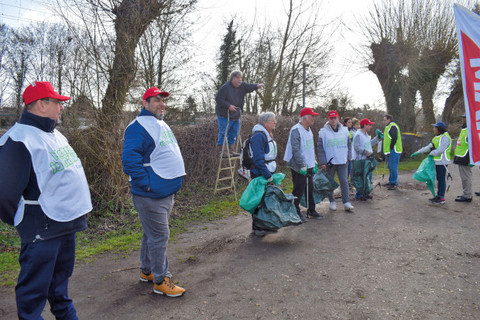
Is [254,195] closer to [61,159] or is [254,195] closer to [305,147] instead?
[305,147]

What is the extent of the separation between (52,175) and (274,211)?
3059 millimetres

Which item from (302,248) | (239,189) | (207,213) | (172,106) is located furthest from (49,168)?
(172,106)

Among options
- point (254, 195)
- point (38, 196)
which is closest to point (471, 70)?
point (254, 195)

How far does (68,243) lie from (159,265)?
963mm

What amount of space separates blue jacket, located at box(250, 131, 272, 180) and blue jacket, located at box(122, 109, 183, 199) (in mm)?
1799

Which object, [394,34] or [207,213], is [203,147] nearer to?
[207,213]

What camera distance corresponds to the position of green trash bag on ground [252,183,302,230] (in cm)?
477

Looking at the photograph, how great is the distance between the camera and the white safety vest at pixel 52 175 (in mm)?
2340

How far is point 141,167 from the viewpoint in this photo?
3143 mm

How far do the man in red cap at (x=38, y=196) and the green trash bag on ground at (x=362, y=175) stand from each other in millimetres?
6448

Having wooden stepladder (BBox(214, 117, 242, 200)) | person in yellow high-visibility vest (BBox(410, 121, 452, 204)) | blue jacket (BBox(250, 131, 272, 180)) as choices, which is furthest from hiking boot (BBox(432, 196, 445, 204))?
blue jacket (BBox(250, 131, 272, 180))

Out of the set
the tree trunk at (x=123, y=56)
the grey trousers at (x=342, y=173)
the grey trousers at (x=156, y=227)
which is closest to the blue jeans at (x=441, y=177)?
the grey trousers at (x=342, y=173)

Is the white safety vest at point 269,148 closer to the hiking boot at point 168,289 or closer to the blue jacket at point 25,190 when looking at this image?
the hiking boot at point 168,289

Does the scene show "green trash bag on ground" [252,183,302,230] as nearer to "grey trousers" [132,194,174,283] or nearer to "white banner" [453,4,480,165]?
"grey trousers" [132,194,174,283]
